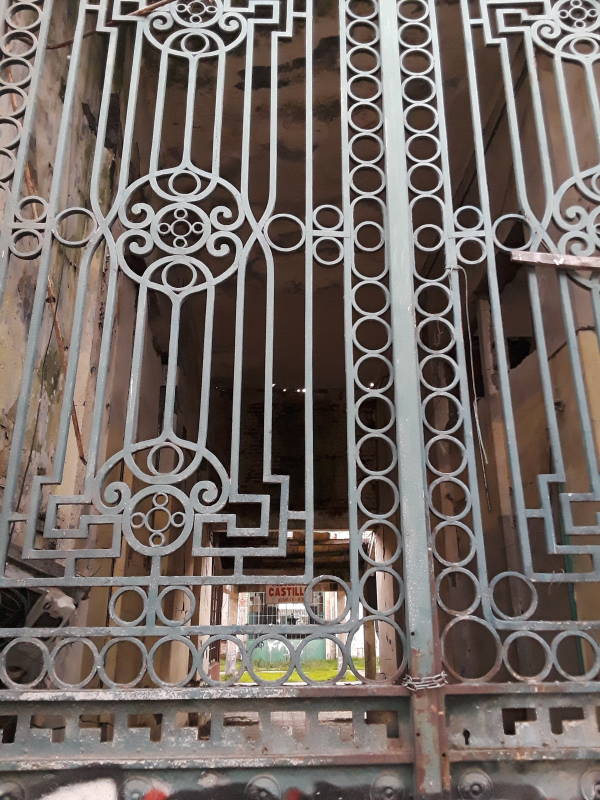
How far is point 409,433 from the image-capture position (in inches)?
79.0

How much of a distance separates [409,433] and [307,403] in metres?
0.34

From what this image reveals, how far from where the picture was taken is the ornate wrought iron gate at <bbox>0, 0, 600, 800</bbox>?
171 cm

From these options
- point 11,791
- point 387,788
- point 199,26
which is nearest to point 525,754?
point 387,788

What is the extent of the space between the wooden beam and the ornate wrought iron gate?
0.05 feet

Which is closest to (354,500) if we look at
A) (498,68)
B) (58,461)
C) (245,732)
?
(245,732)

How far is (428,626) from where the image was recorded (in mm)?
1792

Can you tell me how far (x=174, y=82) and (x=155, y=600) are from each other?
3815 mm

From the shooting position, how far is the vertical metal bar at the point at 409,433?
167 cm

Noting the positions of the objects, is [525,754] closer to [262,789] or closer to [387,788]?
[387,788]

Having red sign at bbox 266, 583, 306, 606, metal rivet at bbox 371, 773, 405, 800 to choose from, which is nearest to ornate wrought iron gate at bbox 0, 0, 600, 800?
metal rivet at bbox 371, 773, 405, 800

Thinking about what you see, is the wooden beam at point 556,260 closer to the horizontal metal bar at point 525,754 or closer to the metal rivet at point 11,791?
the horizontal metal bar at point 525,754

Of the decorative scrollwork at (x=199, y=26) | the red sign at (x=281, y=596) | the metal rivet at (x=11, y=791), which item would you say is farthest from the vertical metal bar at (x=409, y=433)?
the red sign at (x=281, y=596)

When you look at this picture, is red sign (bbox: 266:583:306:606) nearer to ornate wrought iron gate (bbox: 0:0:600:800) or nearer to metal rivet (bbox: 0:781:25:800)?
ornate wrought iron gate (bbox: 0:0:600:800)

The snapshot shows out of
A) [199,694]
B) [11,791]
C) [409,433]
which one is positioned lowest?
[11,791]
